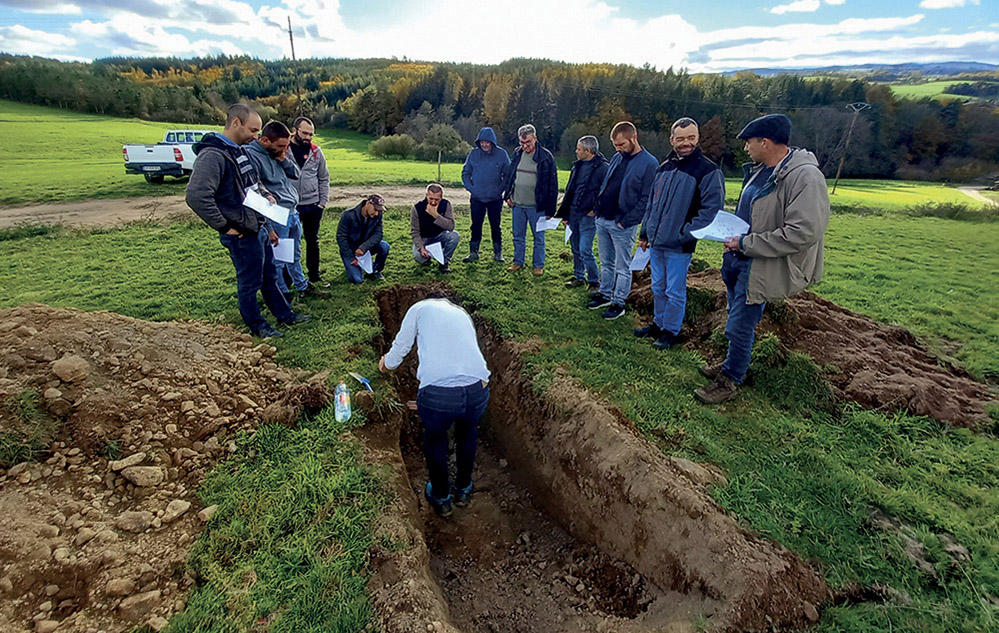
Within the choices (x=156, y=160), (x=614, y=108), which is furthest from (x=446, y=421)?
(x=614, y=108)

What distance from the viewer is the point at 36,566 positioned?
2775 mm

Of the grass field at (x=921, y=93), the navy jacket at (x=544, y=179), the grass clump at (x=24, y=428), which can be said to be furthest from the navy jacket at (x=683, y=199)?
the grass field at (x=921, y=93)

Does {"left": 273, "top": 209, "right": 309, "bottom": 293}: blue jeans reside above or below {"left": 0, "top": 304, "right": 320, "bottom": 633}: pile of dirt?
above

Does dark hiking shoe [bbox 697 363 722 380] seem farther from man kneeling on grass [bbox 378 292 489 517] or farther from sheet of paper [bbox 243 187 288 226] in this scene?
sheet of paper [bbox 243 187 288 226]

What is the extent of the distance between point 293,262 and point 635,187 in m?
4.66

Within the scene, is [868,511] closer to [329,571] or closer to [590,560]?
[590,560]

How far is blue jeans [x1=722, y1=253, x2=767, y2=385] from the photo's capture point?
434 centimetres

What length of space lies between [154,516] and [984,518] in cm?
588

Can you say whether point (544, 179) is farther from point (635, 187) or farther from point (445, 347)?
point (445, 347)

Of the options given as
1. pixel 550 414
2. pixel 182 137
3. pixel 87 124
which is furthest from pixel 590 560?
pixel 87 124

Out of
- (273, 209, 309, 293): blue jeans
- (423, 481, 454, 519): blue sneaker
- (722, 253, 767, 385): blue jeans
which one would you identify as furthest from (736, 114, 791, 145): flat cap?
(273, 209, 309, 293): blue jeans

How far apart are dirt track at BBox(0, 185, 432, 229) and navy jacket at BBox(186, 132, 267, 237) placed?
9.16m

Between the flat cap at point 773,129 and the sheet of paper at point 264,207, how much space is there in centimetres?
460

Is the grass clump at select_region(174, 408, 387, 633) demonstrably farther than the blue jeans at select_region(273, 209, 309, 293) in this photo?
No
